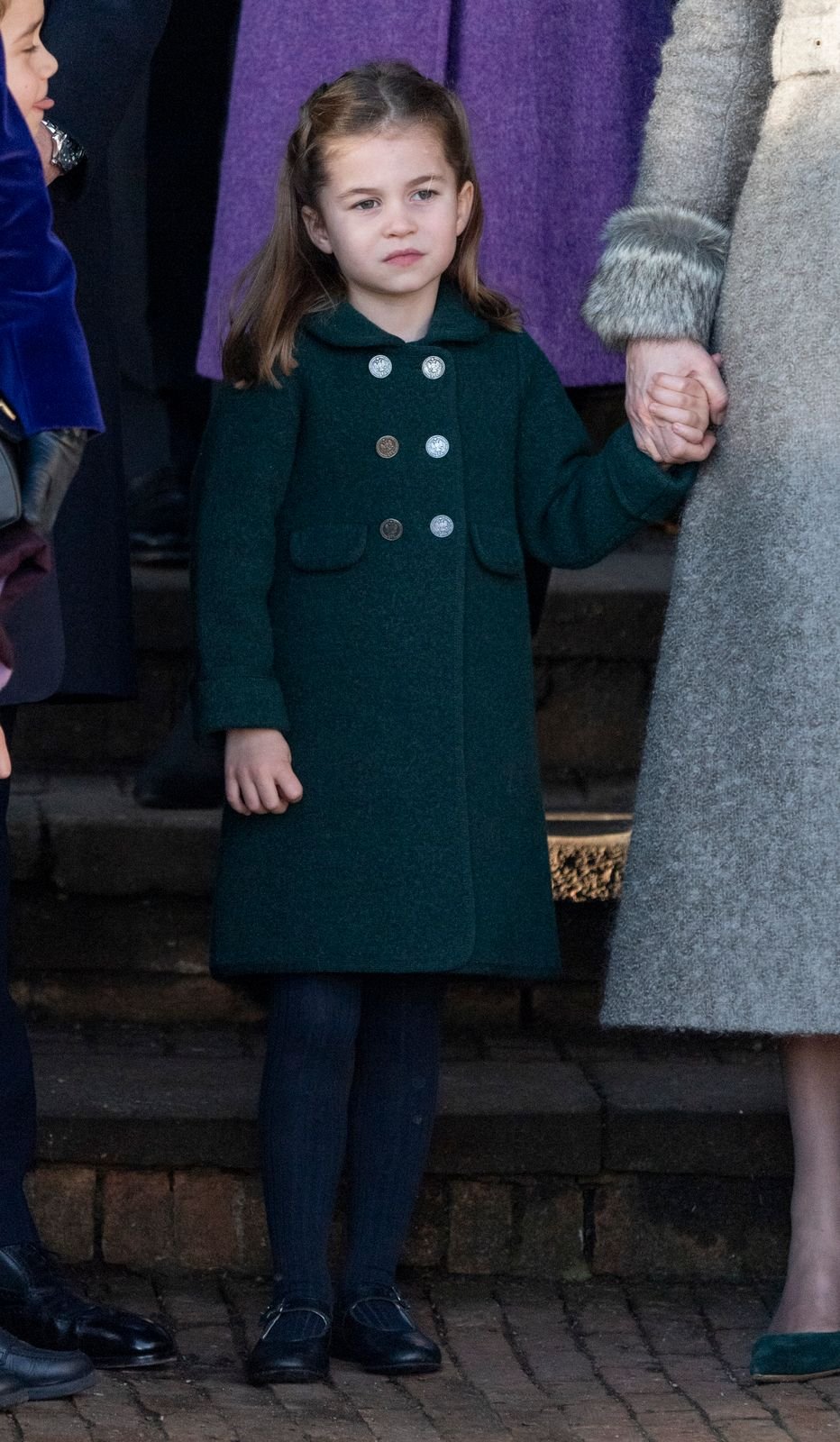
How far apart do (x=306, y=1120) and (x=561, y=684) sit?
4.34 ft

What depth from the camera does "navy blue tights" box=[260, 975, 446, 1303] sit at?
9.03ft

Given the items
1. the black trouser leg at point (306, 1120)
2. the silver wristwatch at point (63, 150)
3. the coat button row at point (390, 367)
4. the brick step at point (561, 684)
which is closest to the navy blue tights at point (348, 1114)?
the black trouser leg at point (306, 1120)

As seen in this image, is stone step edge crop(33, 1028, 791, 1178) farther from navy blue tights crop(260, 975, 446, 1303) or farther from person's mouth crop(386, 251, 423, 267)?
person's mouth crop(386, 251, 423, 267)

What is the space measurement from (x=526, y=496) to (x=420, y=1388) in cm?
108

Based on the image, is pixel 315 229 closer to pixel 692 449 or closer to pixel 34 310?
pixel 692 449

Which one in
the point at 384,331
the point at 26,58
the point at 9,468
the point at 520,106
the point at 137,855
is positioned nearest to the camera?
the point at 9,468

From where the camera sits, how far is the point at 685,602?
9.05ft

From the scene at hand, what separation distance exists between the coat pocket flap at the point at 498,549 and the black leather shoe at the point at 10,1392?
108 centimetres

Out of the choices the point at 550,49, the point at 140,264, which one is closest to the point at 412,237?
the point at 550,49

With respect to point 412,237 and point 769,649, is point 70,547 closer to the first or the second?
point 412,237

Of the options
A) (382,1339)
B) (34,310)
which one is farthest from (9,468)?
(382,1339)

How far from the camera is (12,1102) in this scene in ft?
8.67

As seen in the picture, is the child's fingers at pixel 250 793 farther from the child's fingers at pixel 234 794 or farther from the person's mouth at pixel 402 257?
the person's mouth at pixel 402 257

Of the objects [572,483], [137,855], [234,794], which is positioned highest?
[572,483]
